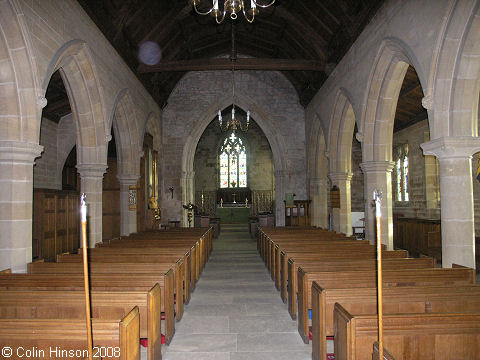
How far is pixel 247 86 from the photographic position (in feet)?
50.0

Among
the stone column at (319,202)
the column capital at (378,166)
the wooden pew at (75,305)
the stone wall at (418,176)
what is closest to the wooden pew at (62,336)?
the wooden pew at (75,305)

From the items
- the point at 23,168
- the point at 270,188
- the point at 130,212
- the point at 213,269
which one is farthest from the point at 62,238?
the point at 270,188

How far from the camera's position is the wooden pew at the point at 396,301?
2.99 metres

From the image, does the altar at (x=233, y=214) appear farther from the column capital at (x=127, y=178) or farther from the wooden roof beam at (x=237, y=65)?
the wooden roof beam at (x=237, y=65)

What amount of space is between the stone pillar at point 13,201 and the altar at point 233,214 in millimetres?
14268

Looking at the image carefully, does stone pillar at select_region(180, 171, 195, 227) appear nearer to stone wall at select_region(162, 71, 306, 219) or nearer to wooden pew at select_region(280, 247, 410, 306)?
stone wall at select_region(162, 71, 306, 219)

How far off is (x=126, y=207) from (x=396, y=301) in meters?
9.10

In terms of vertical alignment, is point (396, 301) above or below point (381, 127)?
below

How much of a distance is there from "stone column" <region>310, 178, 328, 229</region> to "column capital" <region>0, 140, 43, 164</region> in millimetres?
9908

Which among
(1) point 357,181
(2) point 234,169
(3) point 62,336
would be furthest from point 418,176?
(3) point 62,336

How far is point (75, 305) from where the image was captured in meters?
3.02

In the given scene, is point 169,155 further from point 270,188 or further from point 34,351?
→ point 34,351

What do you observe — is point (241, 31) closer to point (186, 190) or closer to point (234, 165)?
point (186, 190)

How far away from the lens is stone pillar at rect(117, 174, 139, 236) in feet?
36.2
